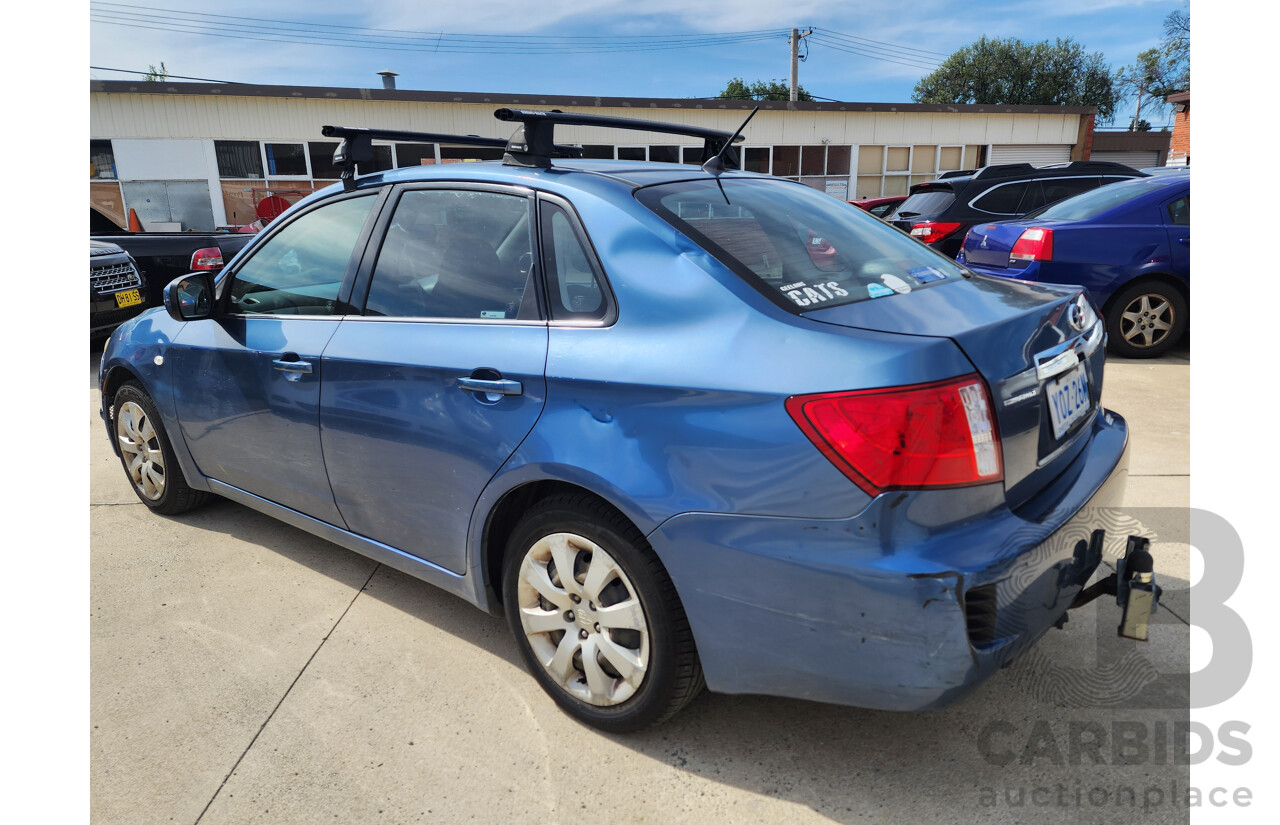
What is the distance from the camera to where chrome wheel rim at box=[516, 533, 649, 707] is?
2.16m

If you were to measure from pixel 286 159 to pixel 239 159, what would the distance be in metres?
1.14

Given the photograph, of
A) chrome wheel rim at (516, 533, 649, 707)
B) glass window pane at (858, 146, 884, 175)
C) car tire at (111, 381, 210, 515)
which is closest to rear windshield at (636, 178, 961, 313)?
chrome wheel rim at (516, 533, 649, 707)

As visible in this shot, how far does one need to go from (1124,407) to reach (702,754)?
436 cm

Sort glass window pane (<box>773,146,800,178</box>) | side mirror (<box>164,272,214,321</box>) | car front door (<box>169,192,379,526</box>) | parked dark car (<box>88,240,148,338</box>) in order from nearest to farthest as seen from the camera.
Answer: car front door (<box>169,192,379,526</box>) → side mirror (<box>164,272,214,321</box>) → parked dark car (<box>88,240,148,338</box>) → glass window pane (<box>773,146,800,178</box>)

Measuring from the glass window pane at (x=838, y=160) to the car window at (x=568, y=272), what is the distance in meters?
25.4

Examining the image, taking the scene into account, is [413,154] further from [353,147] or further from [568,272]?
[568,272]

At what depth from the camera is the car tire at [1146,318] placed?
6.55m

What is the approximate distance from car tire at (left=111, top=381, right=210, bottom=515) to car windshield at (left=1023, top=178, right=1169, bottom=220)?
6.70 m

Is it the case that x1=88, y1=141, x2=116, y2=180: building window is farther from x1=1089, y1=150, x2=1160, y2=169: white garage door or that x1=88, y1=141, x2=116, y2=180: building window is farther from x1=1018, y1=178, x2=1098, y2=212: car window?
x1=1089, y1=150, x2=1160, y2=169: white garage door

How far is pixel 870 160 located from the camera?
26.3m

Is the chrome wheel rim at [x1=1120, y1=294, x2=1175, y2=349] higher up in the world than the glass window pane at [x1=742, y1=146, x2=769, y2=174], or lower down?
lower down

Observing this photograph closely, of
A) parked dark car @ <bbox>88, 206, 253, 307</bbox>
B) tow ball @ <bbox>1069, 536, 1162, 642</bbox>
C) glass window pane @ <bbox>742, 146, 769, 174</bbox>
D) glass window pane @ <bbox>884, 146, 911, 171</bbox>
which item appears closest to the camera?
tow ball @ <bbox>1069, 536, 1162, 642</bbox>

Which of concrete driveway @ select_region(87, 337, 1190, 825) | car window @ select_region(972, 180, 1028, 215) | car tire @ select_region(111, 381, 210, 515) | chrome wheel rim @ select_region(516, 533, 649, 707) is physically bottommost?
concrete driveway @ select_region(87, 337, 1190, 825)

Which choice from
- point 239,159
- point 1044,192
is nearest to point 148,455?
point 1044,192
